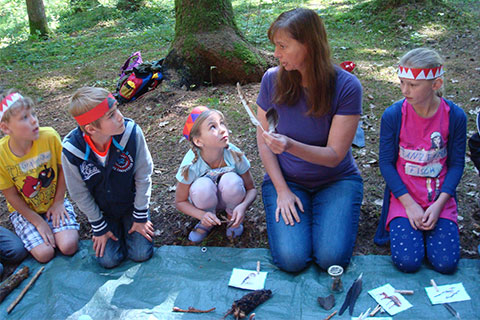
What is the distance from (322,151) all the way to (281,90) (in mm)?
489

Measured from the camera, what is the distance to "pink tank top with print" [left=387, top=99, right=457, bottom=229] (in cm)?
249

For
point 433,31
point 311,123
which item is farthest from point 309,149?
point 433,31

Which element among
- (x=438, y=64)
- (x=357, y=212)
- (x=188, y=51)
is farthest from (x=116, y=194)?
(x=188, y=51)

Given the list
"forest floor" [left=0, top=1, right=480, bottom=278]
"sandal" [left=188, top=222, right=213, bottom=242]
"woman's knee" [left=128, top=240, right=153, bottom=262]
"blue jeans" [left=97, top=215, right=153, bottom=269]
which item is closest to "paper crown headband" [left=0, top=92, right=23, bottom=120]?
"blue jeans" [left=97, top=215, right=153, bottom=269]

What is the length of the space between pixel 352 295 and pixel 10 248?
95.6 inches

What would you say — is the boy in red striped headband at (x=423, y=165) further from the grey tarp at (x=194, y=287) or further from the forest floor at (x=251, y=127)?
the forest floor at (x=251, y=127)

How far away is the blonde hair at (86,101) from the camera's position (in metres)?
2.46

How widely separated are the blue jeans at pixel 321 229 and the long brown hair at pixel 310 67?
0.57 metres

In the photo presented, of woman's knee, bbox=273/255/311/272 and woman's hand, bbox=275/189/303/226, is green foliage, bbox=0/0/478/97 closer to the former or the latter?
woman's hand, bbox=275/189/303/226

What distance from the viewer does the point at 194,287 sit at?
2.53 m

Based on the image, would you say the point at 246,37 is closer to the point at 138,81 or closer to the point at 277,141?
the point at 138,81

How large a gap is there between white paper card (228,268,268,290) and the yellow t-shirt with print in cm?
158

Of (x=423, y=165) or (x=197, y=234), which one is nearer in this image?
(x=423, y=165)

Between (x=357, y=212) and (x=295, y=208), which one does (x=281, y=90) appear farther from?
(x=357, y=212)
